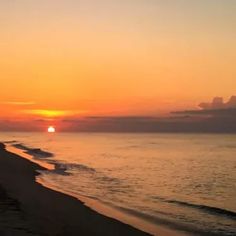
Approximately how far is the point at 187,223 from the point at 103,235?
514 cm

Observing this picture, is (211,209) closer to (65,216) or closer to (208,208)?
(208,208)

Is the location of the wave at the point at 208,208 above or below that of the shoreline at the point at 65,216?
below

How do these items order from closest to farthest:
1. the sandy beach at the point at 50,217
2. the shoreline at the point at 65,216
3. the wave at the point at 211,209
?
the sandy beach at the point at 50,217 < the shoreline at the point at 65,216 < the wave at the point at 211,209

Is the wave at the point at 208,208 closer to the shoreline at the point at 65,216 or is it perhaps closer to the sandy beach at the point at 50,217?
the shoreline at the point at 65,216

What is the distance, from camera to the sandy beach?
602 inches

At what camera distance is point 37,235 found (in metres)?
13.9

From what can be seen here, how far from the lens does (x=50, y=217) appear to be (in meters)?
18.1

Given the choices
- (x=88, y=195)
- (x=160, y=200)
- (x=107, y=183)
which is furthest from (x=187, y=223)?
(x=107, y=183)

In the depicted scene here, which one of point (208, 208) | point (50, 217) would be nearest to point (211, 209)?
point (208, 208)

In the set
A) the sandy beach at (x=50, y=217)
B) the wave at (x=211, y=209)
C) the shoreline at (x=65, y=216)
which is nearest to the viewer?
the sandy beach at (x=50, y=217)

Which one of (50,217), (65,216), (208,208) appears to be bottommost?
(208,208)

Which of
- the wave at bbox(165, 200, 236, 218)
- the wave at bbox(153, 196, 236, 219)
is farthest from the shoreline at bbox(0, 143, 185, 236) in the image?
the wave at bbox(165, 200, 236, 218)

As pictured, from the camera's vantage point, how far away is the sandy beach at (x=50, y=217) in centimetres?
1528

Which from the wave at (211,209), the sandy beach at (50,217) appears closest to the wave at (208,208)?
the wave at (211,209)
